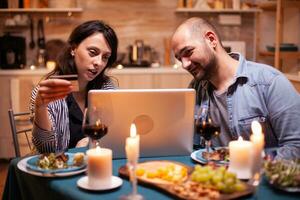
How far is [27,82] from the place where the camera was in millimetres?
3898

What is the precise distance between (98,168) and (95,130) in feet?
0.58

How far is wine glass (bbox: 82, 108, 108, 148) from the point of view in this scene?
1.41m

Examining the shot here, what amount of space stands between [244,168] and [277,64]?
2581 mm

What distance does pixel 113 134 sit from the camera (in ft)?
5.07

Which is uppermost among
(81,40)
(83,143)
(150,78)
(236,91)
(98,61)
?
(81,40)

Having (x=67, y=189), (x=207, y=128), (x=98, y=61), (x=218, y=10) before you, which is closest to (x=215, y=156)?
(x=207, y=128)

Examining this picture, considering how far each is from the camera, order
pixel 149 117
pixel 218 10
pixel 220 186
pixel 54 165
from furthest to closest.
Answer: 1. pixel 218 10
2. pixel 149 117
3. pixel 54 165
4. pixel 220 186

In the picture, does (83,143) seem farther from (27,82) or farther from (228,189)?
(27,82)

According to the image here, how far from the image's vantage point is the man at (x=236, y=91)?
5.90 ft

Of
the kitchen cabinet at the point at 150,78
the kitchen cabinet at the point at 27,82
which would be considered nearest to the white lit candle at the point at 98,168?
the kitchen cabinet at the point at 27,82

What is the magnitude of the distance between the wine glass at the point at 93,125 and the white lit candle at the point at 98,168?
143 mm

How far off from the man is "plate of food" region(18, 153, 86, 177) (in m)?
0.69

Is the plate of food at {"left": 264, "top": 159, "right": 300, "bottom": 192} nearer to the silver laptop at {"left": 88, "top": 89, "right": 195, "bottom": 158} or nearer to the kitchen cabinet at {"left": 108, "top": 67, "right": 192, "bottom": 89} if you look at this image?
the silver laptop at {"left": 88, "top": 89, "right": 195, "bottom": 158}

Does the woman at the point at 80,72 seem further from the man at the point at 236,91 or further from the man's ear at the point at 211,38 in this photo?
the man's ear at the point at 211,38
